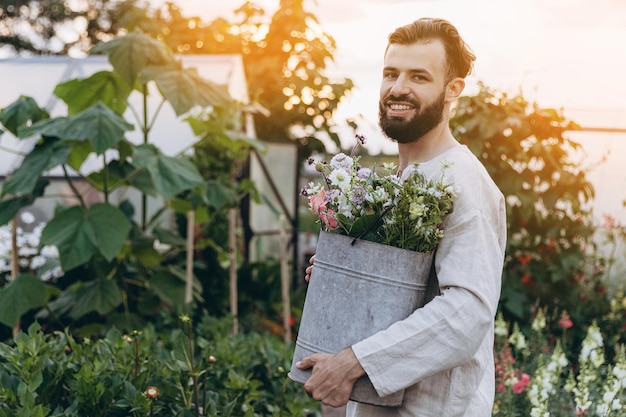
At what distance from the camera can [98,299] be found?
410 cm

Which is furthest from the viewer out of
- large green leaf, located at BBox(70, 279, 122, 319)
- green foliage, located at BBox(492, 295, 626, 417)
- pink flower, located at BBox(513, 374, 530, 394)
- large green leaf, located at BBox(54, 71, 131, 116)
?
large green leaf, located at BBox(54, 71, 131, 116)

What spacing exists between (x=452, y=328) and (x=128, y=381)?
1.28m

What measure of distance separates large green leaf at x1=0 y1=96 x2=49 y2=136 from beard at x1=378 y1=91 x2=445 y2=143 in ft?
9.67

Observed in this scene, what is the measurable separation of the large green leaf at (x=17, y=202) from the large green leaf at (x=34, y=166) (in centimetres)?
12

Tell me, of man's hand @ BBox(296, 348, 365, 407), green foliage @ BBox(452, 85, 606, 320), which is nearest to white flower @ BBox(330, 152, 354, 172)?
man's hand @ BBox(296, 348, 365, 407)

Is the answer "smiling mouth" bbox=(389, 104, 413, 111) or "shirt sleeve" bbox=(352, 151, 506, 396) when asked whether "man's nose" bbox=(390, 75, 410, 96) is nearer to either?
"smiling mouth" bbox=(389, 104, 413, 111)

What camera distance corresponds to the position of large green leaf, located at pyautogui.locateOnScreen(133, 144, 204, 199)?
3.90 m

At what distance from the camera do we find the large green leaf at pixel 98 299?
4082 millimetres

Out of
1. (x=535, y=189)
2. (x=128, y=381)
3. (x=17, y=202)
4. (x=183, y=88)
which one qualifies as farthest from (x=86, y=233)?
(x=535, y=189)

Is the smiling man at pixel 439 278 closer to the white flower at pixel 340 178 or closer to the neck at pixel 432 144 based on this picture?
the neck at pixel 432 144

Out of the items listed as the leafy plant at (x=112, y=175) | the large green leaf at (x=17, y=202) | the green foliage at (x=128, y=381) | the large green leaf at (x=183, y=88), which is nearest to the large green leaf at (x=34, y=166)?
the leafy plant at (x=112, y=175)

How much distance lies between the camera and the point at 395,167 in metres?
1.64

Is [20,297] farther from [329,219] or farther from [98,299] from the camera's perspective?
[329,219]

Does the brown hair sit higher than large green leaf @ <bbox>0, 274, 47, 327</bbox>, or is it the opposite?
the brown hair
